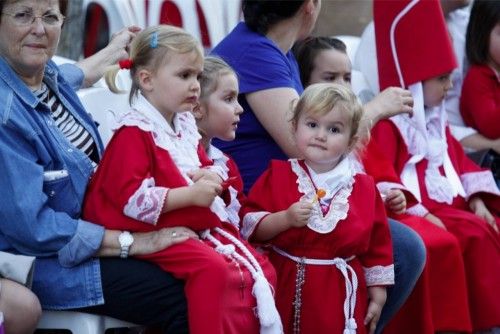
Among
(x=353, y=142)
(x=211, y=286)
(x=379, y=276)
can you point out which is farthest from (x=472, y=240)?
(x=211, y=286)

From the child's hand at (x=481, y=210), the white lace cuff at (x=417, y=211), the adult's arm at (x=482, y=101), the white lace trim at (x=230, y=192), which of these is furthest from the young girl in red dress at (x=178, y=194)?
the adult's arm at (x=482, y=101)

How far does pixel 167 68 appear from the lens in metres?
3.27

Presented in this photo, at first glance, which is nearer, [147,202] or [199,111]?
[147,202]

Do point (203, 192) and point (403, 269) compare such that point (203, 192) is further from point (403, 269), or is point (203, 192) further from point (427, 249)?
point (427, 249)

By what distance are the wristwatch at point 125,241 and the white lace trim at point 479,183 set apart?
181 centimetres

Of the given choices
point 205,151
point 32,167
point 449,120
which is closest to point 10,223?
point 32,167

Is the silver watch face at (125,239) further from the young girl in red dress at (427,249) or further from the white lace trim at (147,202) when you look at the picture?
the young girl in red dress at (427,249)

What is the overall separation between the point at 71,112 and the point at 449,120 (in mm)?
2137

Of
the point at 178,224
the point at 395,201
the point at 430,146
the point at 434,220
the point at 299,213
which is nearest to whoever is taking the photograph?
the point at 178,224

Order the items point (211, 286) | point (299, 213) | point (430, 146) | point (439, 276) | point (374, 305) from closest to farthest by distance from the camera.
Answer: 1. point (211, 286)
2. point (299, 213)
3. point (374, 305)
4. point (439, 276)
5. point (430, 146)

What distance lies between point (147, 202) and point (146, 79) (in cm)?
39

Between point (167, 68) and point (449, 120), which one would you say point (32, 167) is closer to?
point (167, 68)

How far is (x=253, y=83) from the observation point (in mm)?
3912

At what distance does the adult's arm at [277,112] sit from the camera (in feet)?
12.6
